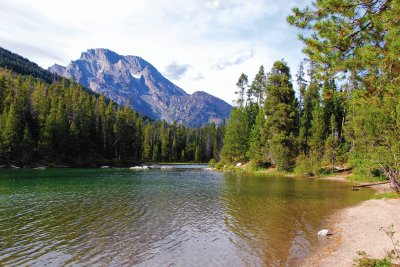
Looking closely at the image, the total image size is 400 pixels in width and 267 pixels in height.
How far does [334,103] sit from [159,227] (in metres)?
66.7

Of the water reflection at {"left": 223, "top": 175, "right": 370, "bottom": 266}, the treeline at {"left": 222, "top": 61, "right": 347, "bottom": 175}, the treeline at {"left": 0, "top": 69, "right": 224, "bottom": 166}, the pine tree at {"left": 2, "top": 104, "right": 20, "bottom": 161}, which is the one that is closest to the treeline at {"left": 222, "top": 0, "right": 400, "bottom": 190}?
the treeline at {"left": 222, "top": 61, "right": 347, "bottom": 175}

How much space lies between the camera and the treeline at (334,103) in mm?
11680

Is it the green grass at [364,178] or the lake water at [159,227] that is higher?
the green grass at [364,178]

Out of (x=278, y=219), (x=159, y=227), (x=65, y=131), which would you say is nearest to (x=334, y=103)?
(x=278, y=219)

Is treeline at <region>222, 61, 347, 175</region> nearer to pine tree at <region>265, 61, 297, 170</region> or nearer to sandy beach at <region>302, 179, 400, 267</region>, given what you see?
pine tree at <region>265, 61, 297, 170</region>

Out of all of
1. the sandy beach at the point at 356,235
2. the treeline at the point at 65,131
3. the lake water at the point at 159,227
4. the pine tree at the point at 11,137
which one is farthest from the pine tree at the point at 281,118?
the pine tree at the point at 11,137

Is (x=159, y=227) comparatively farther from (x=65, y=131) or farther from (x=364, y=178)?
(x=65, y=131)

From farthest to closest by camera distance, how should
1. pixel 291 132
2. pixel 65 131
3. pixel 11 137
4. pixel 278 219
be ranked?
pixel 65 131
pixel 11 137
pixel 291 132
pixel 278 219

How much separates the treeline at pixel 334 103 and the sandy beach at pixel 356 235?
7.53 m

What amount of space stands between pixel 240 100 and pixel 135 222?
85.0 metres

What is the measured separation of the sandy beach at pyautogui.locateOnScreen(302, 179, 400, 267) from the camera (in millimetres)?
16188

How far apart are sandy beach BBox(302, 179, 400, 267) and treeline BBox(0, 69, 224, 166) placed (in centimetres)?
8739

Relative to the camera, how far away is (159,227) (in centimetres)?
2331

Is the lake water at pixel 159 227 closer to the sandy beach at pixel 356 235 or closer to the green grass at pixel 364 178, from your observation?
the sandy beach at pixel 356 235
